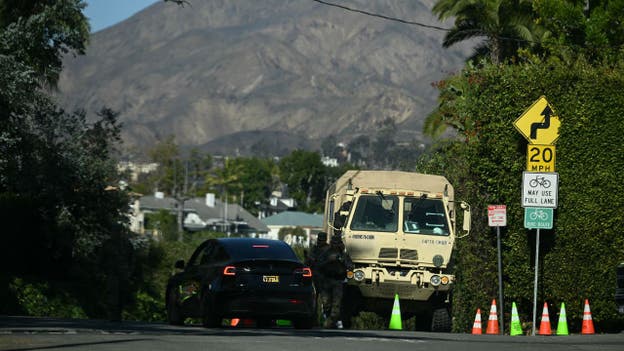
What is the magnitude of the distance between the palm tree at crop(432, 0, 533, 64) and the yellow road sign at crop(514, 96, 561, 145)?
14.5 meters

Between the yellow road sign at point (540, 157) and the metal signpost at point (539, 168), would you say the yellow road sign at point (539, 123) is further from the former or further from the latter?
the yellow road sign at point (540, 157)

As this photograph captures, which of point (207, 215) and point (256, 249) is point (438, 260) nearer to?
point (256, 249)

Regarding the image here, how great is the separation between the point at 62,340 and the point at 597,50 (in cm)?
2068

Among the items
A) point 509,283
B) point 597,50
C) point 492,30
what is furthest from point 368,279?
point 492,30

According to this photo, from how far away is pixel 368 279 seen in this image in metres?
23.1

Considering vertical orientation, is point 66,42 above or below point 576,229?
above

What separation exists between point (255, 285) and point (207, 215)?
14120 cm

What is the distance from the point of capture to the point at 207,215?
160 m

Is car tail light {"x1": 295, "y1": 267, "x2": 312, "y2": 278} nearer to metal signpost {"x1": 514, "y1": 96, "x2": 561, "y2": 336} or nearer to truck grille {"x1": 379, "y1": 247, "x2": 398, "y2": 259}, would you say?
truck grille {"x1": 379, "y1": 247, "x2": 398, "y2": 259}

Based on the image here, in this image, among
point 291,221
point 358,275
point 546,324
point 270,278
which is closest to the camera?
point 270,278

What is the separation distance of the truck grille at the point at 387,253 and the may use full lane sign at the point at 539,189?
278 cm

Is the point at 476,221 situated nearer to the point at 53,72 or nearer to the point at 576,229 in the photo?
the point at 576,229

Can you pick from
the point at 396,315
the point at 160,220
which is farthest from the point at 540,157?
the point at 160,220

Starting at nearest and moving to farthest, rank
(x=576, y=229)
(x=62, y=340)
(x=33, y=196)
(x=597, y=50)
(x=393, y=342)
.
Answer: (x=62, y=340) < (x=393, y=342) < (x=576, y=229) < (x=597, y=50) < (x=33, y=196)
